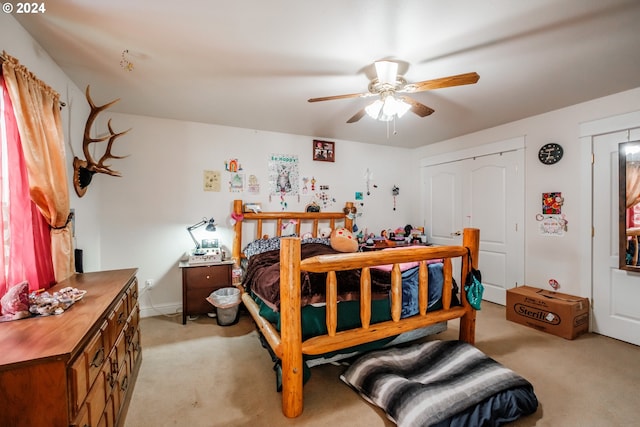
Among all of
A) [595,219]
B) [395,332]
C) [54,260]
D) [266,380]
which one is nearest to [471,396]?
[395,332]

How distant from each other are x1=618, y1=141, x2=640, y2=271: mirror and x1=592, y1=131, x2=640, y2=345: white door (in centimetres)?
5

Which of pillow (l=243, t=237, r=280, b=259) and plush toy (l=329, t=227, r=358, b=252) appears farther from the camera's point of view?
pillow (l=243, t=237, r=280, b=259)

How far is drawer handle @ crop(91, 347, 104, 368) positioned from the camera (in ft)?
3.92

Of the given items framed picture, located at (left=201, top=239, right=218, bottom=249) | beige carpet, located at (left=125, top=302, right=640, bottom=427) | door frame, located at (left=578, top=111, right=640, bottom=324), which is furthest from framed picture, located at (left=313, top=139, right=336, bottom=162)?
door frame, located at (left=578, top=111, right=640, bottom=324)

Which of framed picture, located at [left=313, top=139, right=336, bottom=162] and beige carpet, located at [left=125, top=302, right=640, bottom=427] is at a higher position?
framed picture, located at [left=313, top=139, right=336, bottom=162]

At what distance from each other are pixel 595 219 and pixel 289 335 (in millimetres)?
3338

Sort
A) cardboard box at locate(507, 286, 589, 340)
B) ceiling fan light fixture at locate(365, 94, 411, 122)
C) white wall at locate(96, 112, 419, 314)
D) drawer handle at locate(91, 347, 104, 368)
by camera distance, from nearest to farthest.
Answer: drawer handle at locate(91, 347, 104, 368)
ceiling fan light fixture at locate(365, 94, 411, 122)
cardboard box at locate(507, 286, 589, 340)
white wall at locate(96, 112, 419, 314)

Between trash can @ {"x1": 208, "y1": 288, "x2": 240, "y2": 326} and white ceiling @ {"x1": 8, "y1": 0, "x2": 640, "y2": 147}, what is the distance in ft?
6.80

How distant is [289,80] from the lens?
89.6 inches

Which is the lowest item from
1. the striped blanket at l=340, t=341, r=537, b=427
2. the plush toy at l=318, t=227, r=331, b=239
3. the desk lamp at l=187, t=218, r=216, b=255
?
the striped blanket at l=340, t=341, r=537, b=427

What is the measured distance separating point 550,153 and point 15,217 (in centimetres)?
467

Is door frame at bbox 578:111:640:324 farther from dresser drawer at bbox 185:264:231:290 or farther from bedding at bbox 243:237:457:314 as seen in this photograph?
dresser drawer at bbox 185:264:231:290

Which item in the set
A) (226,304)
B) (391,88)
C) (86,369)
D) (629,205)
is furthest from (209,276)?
(629,205)

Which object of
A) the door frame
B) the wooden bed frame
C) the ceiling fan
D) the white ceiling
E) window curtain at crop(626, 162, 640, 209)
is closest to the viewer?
the white ceiling
